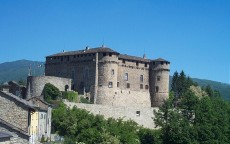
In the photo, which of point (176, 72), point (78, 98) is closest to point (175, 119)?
point (78, 98)

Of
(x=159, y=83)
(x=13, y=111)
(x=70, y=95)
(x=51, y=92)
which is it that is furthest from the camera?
(x=159, y=83)

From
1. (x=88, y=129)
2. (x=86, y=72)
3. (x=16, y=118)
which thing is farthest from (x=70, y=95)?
(x=16, y=118)

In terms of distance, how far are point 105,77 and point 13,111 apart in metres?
A: 40.1

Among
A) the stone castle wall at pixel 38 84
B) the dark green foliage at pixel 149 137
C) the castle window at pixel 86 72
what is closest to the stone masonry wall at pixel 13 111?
the dark green foliage at pixel 149 137

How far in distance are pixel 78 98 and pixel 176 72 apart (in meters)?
49.0

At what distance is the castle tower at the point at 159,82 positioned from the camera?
2948 inches

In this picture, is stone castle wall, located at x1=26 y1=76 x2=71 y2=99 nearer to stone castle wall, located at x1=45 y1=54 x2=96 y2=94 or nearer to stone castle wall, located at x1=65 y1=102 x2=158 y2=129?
stone castle wall, located at x1=45 y1=54 x2=96 y2=94

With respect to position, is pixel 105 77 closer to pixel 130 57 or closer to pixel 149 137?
pixel 130 57

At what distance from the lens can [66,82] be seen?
68.2 meters

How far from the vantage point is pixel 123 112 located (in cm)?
6312

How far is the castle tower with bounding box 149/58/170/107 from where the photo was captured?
7488 centimetres

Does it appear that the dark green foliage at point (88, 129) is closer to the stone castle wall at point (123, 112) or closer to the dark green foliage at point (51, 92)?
the stone castle wall at point (123, 112)

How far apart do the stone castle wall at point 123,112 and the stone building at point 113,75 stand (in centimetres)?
546

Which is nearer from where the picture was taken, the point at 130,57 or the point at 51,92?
the point at 51,92
